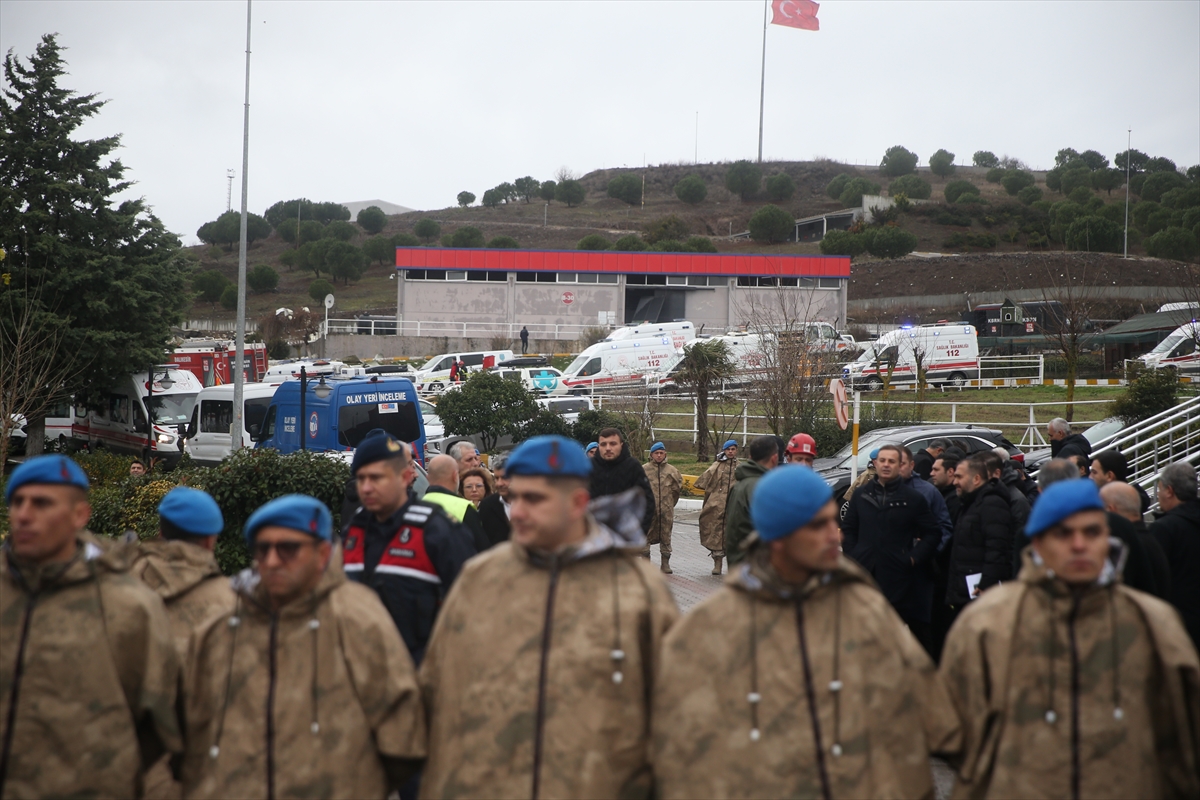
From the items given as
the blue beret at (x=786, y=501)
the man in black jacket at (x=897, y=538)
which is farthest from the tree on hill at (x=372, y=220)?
the blue beret at (x=786, y=501)

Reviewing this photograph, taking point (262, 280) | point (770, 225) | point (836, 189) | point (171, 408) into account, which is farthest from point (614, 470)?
point (836, 189)

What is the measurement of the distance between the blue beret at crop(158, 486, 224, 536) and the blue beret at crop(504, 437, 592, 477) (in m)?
1.48

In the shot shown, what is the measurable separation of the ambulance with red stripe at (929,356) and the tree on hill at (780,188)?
74.5 meters

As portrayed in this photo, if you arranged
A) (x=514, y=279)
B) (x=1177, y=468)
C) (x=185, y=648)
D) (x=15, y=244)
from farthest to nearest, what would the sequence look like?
(x=514, y=279)
(x=15, y=244)
(x=1177, y=468)
(x=185, y=648)

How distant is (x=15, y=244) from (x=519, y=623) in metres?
24.8

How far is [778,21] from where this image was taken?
Answer: 72.3m

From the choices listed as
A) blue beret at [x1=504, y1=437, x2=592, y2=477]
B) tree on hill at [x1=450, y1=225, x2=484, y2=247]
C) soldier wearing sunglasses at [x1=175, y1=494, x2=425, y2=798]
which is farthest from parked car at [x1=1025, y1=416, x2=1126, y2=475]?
tree on hill at [x1=450, y1=225, x2=484, y2=247]

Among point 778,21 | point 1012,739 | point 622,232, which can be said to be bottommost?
point 1012,739

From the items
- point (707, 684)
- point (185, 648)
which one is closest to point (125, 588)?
point (185, 648)

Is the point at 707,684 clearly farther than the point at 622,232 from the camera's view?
No

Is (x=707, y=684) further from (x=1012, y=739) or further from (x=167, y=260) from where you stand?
(x=167, y=260)

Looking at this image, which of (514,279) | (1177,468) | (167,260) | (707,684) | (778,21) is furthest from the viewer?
(778,21)

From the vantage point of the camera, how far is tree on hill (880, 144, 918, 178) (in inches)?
4892

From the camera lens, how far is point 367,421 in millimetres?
17328
